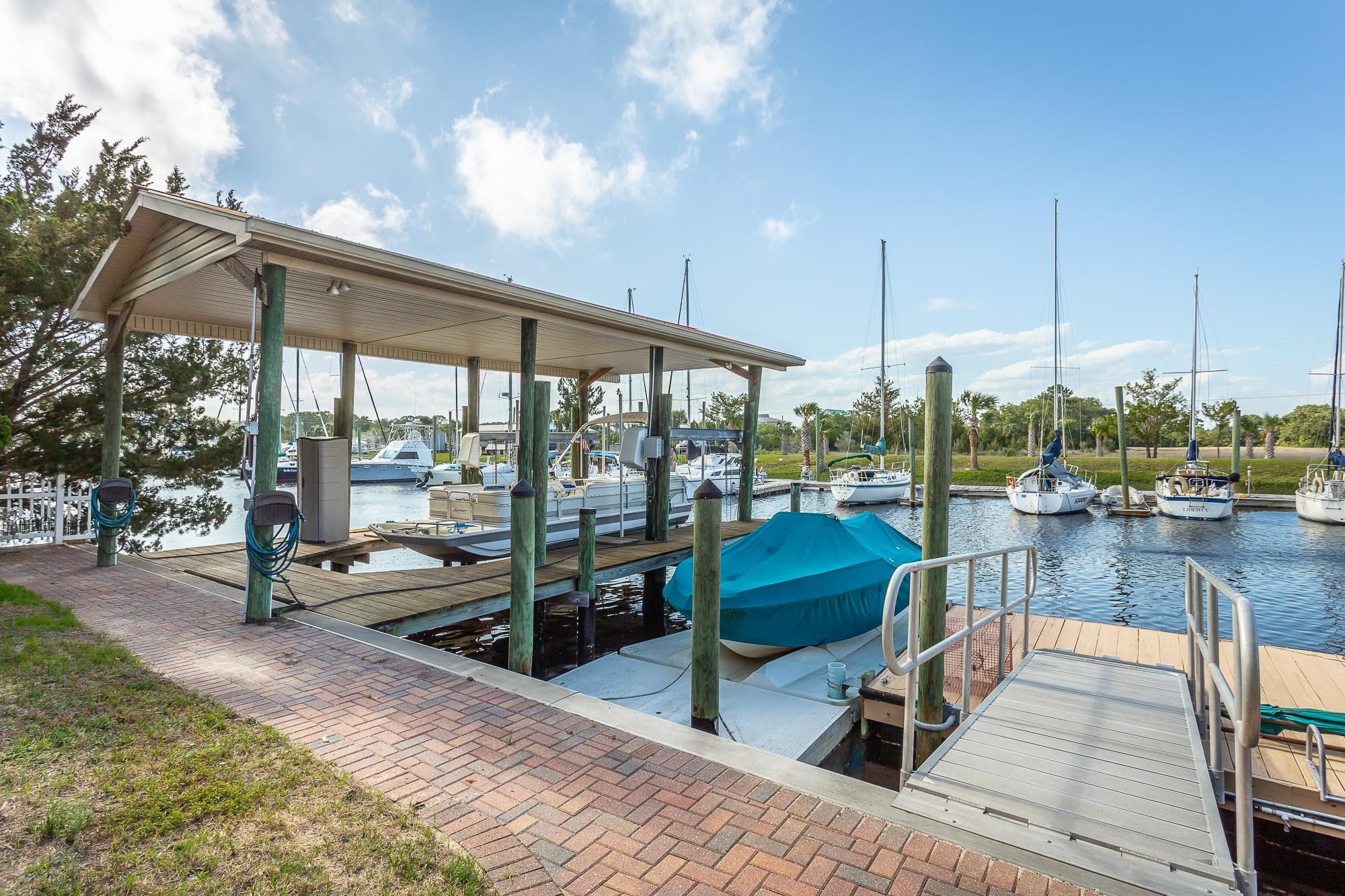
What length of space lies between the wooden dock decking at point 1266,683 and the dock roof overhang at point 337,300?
19.3 ft

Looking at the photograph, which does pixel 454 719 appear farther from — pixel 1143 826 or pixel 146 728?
pixel 1143 826

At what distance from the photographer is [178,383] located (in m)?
12.1

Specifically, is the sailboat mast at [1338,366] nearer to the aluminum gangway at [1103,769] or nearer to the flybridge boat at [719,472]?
the flybridge boat at [719,472]

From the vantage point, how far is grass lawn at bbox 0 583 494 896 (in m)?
2.25

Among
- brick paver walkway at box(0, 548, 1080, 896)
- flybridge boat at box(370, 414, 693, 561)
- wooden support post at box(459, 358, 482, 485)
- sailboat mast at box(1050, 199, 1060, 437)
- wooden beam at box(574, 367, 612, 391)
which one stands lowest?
brick paver walkway at box(0, 548, 1080, 896)

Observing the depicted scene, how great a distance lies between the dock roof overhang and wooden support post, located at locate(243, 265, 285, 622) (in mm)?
300

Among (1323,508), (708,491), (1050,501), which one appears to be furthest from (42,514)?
(1323,508)

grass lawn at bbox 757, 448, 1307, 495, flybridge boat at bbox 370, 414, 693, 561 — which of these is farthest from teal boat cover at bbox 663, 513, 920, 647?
grass lawn at bbox 757, 448, 1307, 495

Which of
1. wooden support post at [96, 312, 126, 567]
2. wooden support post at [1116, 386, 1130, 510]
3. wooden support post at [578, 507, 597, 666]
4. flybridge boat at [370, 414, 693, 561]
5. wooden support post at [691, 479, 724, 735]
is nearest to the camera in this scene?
wooden support post at [691, 479, 724, 735]

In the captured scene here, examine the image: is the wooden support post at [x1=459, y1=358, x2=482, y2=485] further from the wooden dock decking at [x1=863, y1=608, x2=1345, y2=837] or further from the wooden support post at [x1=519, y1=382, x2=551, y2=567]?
the wooden dock decking at [x1=863, y1=608, x2=1345, y2=837]

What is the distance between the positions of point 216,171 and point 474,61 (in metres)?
7.72

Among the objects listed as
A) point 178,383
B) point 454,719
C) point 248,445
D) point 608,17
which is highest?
point 608,17

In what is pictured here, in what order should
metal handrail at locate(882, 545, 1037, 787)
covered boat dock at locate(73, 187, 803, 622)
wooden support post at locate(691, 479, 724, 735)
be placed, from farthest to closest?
covered boat dock at locate(73, 187, 803, 622) → wooden support post at locate(691, 479, 724, 735) → metal handrail at locate(882, 545, 1037, 787)

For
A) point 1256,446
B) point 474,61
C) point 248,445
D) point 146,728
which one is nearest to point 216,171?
point 474,61
